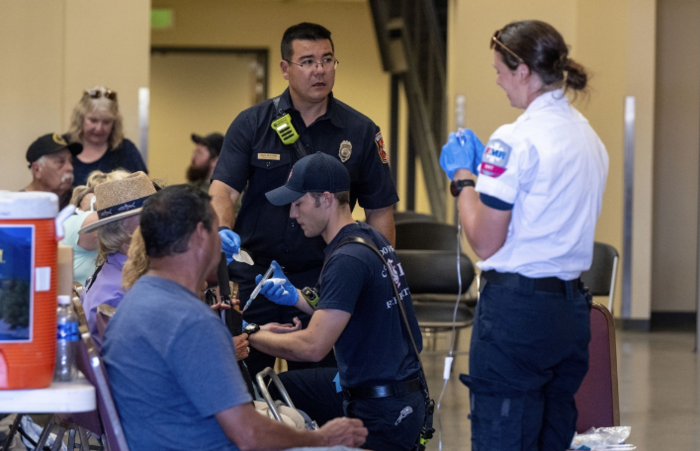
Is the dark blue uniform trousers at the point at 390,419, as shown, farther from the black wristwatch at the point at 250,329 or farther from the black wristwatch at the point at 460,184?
the black wristwatch at the point at 460,184

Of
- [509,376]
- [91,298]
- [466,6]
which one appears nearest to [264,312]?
[91,298]

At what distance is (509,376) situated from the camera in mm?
2512

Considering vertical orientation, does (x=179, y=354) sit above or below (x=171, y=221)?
below

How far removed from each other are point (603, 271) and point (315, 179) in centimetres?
343

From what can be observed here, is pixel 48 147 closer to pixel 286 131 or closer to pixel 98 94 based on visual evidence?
pixel 98 94

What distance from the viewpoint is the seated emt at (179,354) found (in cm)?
215

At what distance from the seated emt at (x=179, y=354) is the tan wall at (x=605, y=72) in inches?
254

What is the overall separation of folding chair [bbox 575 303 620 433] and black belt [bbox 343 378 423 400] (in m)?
0.71

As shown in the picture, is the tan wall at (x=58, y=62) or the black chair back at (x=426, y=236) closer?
the black chair back at (x=426, y=236)


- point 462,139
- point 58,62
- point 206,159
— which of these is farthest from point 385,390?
point 58,62

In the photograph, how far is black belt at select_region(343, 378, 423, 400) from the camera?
2945 millimetres

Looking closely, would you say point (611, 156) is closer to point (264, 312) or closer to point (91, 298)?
point (264, 312)

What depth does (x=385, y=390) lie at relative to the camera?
2945mm

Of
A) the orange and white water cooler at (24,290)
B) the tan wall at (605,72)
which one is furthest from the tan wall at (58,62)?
the orange and white water cooler at (24,290)
